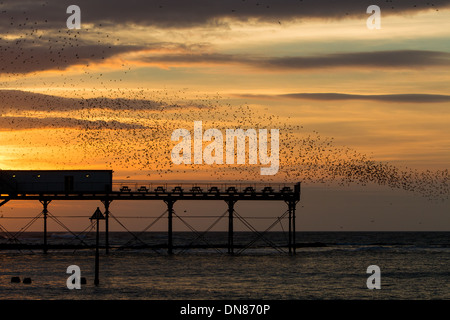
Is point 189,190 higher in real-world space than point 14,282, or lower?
higher

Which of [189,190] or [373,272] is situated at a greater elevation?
[189,190]

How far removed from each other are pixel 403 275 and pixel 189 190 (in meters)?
21.8

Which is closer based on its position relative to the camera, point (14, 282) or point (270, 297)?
point (270, 297)

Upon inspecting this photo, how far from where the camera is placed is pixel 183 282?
1971 inches
